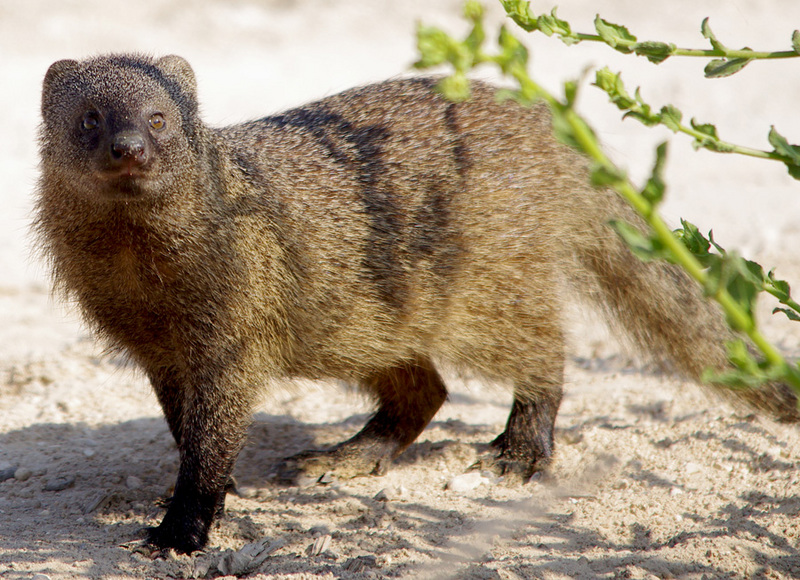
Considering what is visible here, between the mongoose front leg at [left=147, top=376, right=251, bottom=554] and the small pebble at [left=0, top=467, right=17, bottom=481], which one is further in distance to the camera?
the small pebble at [left=0, top=467, right=17, bottom=481]

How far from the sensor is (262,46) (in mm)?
9844

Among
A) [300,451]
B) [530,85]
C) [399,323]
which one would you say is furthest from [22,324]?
[530,85]

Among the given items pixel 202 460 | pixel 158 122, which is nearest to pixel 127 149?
pixel 158 122

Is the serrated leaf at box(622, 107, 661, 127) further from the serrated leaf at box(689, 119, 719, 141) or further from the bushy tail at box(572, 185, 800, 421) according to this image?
the bushy tail at box(572, 185, 800, 421)

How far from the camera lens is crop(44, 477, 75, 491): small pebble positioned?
3646 mm

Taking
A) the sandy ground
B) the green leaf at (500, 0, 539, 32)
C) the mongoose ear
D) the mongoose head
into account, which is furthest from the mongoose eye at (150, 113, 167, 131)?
the green leaf at (500, 0, 539, 32)

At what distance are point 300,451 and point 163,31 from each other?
7045 mm

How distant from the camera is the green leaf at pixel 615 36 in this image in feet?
6.64

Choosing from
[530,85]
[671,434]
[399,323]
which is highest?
[530,85]

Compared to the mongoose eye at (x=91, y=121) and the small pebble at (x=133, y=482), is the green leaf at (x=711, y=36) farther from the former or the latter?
the small pebble at (x=133, y=482)

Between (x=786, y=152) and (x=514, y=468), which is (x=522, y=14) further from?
(x=514, y=468)

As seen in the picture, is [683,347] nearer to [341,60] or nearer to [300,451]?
[300,451]

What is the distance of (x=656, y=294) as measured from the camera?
3.82 meters

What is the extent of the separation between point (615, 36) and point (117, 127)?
1.65 m
